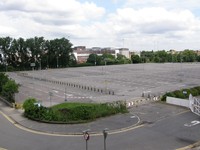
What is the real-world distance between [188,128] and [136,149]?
8.80 metres

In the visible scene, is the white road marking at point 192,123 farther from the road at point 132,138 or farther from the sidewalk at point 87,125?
the sidewalk at point 87,125

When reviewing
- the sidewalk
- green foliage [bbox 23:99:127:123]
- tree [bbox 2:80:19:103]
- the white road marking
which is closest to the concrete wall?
the white road marking

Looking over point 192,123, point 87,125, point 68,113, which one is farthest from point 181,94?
point 68,113

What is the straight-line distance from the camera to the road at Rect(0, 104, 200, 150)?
23.8 m

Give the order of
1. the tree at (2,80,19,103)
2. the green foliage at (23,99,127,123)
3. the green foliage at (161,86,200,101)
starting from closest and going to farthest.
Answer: the green foliage at (23,99,127,123) → the green foliage at (161,86,200,101) → the tree at (2,80,19,103)

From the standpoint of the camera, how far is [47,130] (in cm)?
2884

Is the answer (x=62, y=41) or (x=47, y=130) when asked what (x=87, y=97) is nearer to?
Answer: (x=47, y=130)

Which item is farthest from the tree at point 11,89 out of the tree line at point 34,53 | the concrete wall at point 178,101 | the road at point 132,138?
the tree line at point 34,53

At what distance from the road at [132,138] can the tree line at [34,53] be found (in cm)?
10464

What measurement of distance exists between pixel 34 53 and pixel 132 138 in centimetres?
11633

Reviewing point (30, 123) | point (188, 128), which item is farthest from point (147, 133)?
point (30, 123)

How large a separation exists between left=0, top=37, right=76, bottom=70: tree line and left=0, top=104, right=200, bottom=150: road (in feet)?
343

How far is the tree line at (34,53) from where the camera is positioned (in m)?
134

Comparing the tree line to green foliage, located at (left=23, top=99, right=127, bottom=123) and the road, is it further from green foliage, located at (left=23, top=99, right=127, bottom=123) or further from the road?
the road
